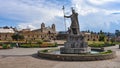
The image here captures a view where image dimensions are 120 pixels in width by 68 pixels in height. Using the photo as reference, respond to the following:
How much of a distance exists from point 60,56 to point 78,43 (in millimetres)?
5361

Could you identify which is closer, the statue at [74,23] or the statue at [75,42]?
the statue at [75,42]

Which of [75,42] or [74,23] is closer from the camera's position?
[75,42]

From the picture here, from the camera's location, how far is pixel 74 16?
26391 mm

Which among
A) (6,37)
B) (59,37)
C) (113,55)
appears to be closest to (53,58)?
(113,55)

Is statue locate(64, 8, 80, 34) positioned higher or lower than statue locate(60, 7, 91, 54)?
higher

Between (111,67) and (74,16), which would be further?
(74,16)

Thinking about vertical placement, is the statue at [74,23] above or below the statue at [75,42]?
above

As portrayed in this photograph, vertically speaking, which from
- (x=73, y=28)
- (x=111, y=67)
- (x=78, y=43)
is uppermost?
(x=73, y=28)

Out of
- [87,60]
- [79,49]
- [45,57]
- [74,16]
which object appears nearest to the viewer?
[87,60]

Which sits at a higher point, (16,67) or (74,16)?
(74,16)

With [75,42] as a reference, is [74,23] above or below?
above

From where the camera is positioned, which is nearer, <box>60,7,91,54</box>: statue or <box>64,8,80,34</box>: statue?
<box>60,7,91,54</box>: statue

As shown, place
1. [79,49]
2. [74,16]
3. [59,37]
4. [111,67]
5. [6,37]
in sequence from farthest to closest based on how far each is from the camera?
1. [59,37]
2. [6,37]
3. [74,16]
4. [79,49]
5. [111,67]

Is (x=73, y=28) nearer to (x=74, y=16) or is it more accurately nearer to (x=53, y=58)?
(x=74, y=16)
